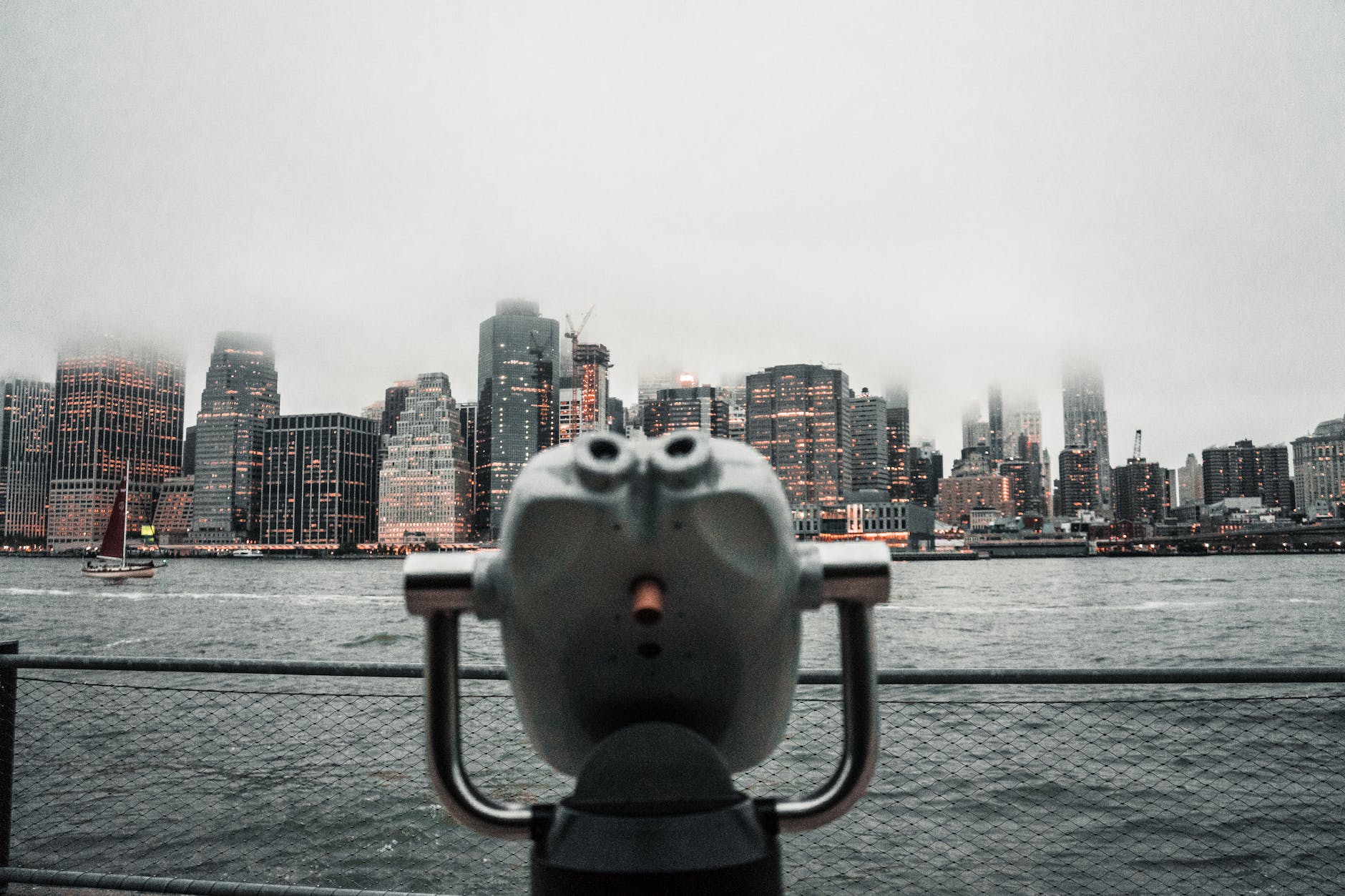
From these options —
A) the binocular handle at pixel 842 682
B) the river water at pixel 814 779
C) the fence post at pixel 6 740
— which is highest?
the binocular handle at pixel 842 682

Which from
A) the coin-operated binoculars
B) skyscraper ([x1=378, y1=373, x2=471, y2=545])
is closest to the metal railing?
the coin-operated binoculars

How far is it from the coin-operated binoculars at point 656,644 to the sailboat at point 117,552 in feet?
214

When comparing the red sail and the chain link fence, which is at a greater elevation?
the red sail

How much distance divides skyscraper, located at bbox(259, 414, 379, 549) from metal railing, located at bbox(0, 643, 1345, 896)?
144m

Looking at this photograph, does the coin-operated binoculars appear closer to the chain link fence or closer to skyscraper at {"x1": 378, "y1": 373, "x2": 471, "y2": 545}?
the chain link fence

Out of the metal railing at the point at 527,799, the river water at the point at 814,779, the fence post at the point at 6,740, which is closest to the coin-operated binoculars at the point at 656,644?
the river water at the point at 814,779

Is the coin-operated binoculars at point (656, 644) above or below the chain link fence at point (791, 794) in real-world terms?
above

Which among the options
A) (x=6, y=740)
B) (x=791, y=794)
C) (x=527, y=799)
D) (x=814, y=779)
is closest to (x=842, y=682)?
(x=6, y=740)

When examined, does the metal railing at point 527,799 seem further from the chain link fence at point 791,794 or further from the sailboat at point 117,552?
the sailboat at point 117,552

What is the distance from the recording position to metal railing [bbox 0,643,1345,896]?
615cm

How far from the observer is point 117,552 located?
66688 mm

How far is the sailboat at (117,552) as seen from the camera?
64.8 meters

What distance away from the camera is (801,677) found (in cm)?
281

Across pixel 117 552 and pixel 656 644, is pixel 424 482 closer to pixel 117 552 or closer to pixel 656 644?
pixel 117 552
